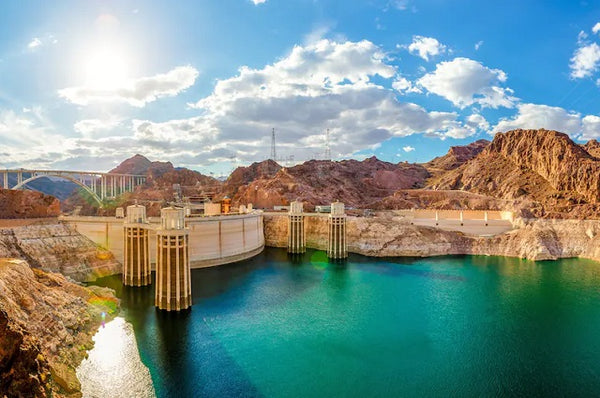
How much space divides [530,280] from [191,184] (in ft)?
311

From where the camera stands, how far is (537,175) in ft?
282

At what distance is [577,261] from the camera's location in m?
55.1

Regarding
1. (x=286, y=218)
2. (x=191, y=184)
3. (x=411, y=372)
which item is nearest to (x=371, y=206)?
(x=286, y=218)

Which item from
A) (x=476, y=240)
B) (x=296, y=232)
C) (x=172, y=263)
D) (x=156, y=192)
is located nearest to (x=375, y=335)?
(x=172, y=263)

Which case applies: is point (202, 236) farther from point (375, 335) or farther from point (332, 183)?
point (332, 183)

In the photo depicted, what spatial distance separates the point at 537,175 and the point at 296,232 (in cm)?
6436

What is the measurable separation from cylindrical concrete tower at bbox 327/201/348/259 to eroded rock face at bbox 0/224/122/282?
31.4 m

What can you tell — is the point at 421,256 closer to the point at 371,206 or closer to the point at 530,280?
the point at 530,280

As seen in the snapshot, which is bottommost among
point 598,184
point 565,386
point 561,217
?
point 565,386

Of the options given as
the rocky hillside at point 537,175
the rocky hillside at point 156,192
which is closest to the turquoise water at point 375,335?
the rocky hillside at point 537,175

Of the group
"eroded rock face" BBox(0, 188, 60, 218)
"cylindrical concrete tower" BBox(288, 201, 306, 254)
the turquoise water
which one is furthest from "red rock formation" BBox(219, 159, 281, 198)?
the turquoise water

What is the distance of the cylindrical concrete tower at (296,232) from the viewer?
207 feet

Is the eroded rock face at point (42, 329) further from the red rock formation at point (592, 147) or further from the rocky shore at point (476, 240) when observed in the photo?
the red rock formation at point (592, 147)

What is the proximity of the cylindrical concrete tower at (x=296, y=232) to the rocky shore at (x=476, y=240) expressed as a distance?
412cm
